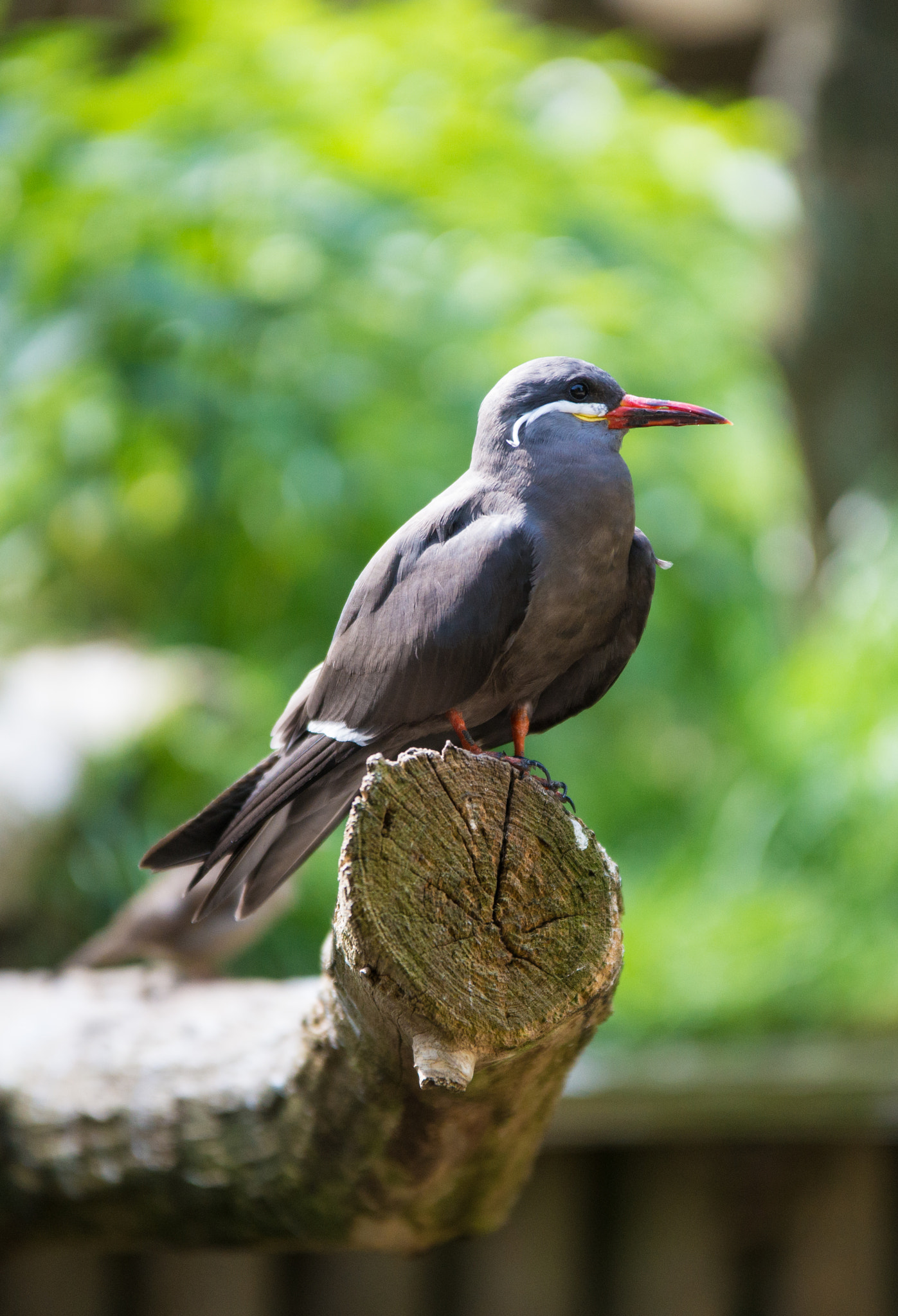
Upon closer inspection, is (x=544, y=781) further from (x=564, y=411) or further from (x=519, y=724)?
(x=564, y=411)

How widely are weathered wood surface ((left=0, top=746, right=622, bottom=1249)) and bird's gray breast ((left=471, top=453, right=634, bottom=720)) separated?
277 mm

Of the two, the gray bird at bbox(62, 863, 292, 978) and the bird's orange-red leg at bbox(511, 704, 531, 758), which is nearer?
the bird's orange-red leg at bbox(511, 704, 531, 758)

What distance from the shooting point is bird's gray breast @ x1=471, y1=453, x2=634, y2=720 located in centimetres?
163

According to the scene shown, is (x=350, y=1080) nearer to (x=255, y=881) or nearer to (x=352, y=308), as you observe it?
(x=255, y=881)

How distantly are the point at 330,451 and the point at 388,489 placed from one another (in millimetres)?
277

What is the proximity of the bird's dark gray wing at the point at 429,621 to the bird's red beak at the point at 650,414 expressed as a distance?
0.25 m

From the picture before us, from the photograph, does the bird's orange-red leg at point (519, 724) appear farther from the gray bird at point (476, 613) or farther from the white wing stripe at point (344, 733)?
the white wing stripe at point (344, 733)

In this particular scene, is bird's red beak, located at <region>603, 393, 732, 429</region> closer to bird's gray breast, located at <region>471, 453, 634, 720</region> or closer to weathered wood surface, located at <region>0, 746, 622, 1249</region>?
bird's gray breast, located at <region>471, 453, 634, 720</region>

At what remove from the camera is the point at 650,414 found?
1766 millimetres

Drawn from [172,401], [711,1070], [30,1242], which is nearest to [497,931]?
[30,1242]

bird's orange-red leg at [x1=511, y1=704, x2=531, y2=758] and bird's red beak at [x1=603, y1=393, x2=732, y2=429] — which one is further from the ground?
bird's red beak at [x1=603, y1=393, x2=732, y2=429]

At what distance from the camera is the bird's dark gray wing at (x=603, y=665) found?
5.80ft

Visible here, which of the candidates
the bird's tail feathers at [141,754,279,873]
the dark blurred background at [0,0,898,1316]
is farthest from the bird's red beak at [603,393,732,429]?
the dark blurred background at [0,0,898,1316]

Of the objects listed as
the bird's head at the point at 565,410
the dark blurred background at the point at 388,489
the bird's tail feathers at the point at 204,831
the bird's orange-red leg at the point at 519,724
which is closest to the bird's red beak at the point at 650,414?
the bird's head at the point at 565,410
